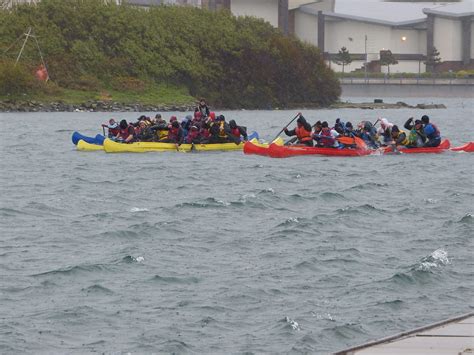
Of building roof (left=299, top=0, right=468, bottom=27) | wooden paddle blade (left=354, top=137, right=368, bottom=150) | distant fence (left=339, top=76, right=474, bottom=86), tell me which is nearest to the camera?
wooden paddle blade (left=354, top=137, right=368, bottom=150)

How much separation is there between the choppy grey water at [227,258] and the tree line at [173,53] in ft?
224

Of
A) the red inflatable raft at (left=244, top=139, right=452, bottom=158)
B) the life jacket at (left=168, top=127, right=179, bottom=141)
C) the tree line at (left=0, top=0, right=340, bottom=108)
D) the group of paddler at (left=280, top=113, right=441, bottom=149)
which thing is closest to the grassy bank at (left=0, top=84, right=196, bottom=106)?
the tree line at (left=0, top=0, right=340, bottom=108)

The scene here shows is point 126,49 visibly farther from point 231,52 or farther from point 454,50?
point 454,50

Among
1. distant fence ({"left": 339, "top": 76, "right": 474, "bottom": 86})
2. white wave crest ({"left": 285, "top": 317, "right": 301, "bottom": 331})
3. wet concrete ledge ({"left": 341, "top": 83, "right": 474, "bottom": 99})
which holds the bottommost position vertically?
wet concrete ledge ({"left": 341, "top": 83, "right": 474, "bottom": 99})

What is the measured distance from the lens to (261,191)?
1389 inches

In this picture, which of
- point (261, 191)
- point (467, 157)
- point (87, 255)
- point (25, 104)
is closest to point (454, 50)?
point (25, 104)

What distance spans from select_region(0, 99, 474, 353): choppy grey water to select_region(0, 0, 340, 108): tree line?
68.4m

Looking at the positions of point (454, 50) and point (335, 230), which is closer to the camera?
point (335, 230)

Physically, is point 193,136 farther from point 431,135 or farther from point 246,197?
point 246,197

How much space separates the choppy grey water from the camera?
735 inches

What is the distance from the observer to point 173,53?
4537 inches

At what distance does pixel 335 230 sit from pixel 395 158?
A: 19767 mm

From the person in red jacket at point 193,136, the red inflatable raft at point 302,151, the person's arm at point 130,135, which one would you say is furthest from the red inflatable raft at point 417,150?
the person's arm at point 130,135

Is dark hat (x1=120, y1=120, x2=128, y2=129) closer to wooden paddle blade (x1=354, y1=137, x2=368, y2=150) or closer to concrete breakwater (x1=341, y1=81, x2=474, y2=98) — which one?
wooden paddle blade (x1=354, y1=137, x2=368, y2=150)
